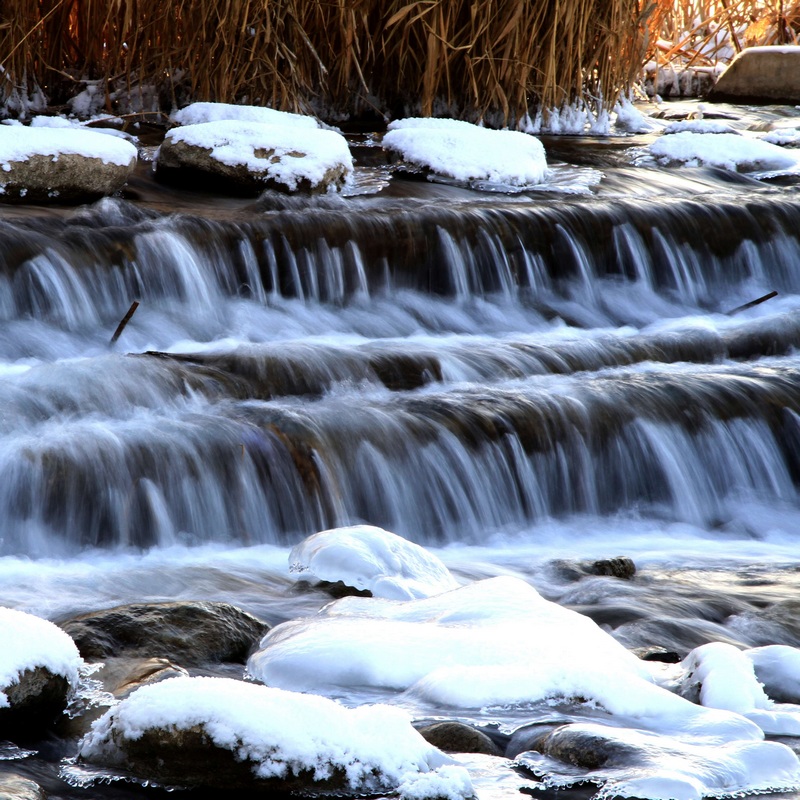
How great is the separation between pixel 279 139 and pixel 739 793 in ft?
15.6

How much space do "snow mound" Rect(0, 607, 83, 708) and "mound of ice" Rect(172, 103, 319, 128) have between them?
4781 mm

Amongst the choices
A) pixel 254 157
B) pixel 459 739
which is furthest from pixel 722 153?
pixel 459 739

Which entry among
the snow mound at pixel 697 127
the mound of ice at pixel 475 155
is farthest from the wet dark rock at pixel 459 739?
the snow mound at pixel 697 127

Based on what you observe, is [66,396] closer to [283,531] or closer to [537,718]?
[283,531]

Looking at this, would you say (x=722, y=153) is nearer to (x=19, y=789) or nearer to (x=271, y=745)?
(x=271, y=745)

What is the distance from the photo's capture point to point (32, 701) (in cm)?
200

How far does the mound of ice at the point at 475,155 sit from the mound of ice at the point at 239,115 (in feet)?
1.91

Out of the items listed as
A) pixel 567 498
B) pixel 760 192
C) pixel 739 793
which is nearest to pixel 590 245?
pixel 760 192

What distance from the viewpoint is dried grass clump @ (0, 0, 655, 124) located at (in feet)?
24.0

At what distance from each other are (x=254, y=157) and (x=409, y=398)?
2.19m

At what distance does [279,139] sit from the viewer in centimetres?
602

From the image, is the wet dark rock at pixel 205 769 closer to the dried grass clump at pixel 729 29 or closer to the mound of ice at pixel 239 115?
the mound of ice at pixel 239 115

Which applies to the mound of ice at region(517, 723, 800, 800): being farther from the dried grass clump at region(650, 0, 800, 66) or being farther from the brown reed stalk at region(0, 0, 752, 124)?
the dried grass clump at region(650, 0, 800, 66)

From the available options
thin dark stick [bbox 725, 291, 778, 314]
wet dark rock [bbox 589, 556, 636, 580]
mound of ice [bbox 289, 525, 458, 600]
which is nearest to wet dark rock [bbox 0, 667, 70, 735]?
mound of ice [bbox 289, 525, 458, 600]
